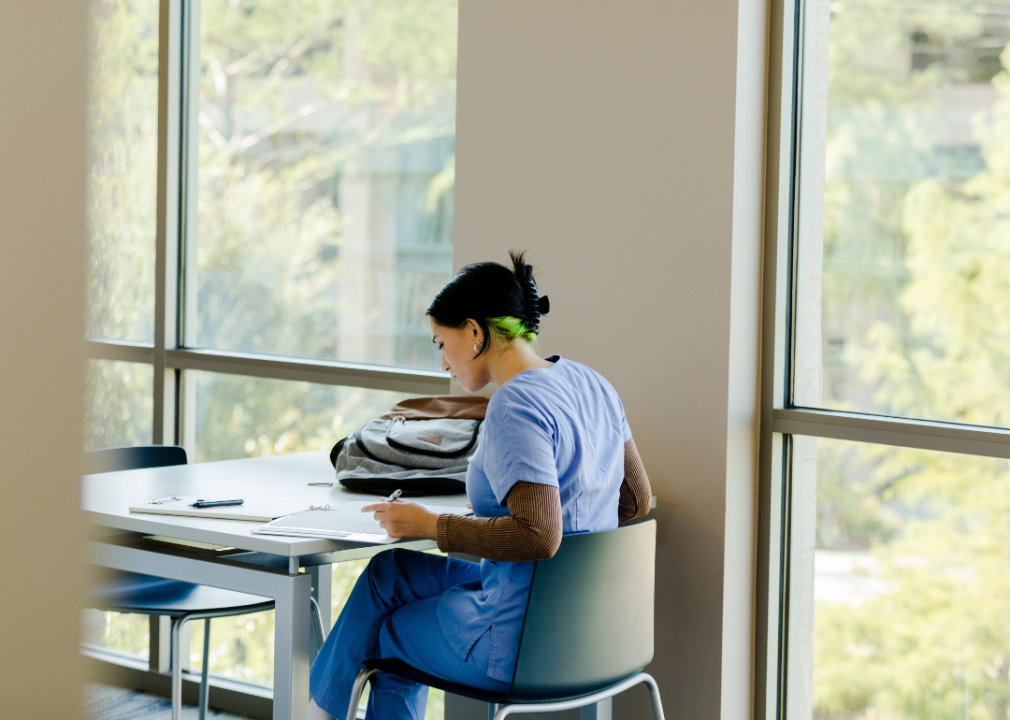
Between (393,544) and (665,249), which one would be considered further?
(665,249)

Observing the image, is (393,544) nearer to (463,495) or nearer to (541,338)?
(463,495)

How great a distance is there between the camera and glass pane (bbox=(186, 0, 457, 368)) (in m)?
2.84

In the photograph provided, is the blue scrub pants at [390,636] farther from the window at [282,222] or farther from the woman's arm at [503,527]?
the window at [282,222]

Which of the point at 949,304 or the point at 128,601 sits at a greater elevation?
the point at 949,304

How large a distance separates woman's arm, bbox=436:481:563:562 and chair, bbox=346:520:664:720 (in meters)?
0.06

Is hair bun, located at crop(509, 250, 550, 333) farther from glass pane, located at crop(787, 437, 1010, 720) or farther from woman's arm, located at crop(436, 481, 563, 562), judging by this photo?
glass pane, located at crop(787, 437, 1010, 720)

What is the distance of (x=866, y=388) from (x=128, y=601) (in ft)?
5.62

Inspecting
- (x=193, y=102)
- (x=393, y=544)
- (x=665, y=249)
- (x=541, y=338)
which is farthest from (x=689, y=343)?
(x=193, y=102)

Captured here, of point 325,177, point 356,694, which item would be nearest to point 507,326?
point 356,694

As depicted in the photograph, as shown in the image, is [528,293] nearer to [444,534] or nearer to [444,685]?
[444,534]

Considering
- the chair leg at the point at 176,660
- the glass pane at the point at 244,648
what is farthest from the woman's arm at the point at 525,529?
the glass pane at the point at 244,648

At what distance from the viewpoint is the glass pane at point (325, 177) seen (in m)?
2.84

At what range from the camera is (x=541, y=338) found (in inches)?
97.3

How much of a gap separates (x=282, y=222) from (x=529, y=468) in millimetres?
1791
